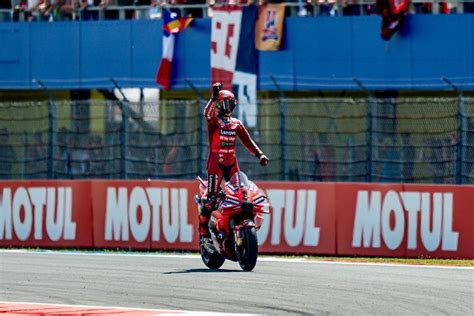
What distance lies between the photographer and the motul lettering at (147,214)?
1889 centimetres

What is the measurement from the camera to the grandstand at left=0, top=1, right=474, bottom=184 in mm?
18609

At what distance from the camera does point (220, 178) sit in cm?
1526

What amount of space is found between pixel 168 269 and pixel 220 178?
115 cm

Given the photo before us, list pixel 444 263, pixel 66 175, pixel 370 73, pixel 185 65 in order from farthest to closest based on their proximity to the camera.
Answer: pixel 185 65, pixel 370 73, pixel 66 175, pixel 444 263

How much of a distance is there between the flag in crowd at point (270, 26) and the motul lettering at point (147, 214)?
19.0 feet

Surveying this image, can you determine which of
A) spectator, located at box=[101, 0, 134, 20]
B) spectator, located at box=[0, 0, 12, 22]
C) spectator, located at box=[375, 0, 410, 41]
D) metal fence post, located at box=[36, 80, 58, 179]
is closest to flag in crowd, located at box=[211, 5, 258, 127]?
spectator, located at box=[101, 0, 134, 20]

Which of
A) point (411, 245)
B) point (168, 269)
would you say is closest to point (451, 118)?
point (411, 245)

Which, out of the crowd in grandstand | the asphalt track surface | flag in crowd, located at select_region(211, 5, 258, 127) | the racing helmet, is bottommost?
the asphalt track surface

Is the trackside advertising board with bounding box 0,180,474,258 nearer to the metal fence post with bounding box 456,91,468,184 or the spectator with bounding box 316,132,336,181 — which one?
the metal fence post with bounding box 456,91,468,184

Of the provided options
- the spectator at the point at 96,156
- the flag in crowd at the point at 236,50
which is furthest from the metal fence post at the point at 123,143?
the flag in crowd at the point at 236,50

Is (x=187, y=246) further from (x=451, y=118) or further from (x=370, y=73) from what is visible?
(x=370, y=73)

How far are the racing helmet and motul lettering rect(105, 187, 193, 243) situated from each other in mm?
3904

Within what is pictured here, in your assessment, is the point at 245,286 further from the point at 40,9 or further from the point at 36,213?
the point at 40,9

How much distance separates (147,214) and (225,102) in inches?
177
